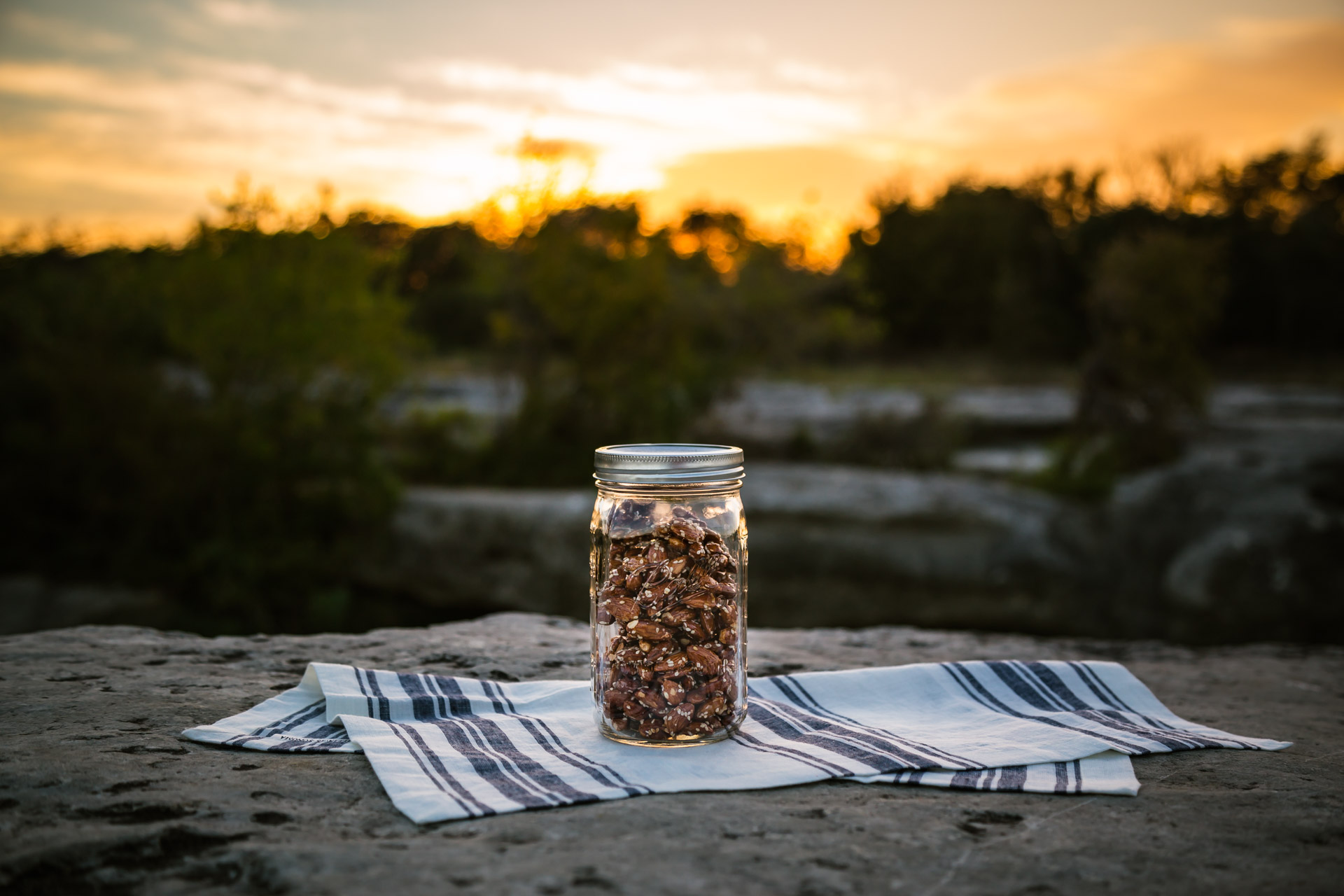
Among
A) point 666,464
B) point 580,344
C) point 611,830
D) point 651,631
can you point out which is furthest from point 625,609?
point 580,344

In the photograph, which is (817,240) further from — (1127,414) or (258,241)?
(258,241)

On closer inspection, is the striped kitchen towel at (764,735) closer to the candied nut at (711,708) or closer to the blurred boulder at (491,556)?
the candied nut at (711,708)

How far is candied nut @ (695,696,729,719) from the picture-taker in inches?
72.7

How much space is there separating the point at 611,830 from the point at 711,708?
426mm

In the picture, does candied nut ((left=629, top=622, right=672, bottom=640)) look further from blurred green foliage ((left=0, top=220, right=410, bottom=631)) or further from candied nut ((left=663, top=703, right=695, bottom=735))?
blurred green foliage ((left=0, top=220, right=410, bottom=631))

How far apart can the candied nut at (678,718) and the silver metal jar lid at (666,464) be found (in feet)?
1.30

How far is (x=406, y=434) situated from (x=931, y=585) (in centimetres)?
528

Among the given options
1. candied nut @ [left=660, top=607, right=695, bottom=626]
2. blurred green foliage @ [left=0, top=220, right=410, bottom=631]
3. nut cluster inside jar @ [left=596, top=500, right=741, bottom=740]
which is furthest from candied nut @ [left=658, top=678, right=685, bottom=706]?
blurred green foliage @ [left=0, top=220, right=410, bottom=631]

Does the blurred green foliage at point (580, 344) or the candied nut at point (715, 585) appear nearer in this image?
the candied nut at point (715, 585)

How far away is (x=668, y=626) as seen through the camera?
1.81 m

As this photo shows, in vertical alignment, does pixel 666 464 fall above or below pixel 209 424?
above

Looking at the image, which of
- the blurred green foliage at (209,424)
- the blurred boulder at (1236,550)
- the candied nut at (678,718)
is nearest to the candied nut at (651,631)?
the candied nut at (678,718)

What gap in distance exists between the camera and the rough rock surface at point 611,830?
131cm

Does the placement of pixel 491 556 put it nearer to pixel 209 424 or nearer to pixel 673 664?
pixel 209 424
